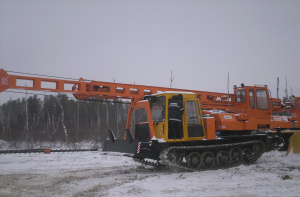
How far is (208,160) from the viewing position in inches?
439

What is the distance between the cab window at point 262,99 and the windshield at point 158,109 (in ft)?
15.9

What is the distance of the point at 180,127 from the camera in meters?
10.6

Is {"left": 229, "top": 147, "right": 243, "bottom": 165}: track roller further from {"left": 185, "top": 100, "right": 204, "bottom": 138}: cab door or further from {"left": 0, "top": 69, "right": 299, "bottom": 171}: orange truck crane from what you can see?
{"left": 185, "top": 100, "right": 204, "bottom": 138}: cab door

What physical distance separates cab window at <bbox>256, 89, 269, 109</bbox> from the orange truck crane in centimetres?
4

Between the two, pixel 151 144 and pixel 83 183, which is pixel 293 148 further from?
pixel 83 183

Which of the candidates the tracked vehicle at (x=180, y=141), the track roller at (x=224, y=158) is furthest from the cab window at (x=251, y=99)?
the track roller at (x=224, y=158)

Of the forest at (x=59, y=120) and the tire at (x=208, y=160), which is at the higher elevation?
the forest at (x=59, y=120)

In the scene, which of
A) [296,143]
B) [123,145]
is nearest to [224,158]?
[296,143]

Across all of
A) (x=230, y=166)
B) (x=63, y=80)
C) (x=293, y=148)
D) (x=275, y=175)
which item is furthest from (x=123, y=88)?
(x=293, y=148)

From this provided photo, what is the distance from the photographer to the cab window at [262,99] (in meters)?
13.0

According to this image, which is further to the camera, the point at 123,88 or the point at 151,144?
the point at 123,88

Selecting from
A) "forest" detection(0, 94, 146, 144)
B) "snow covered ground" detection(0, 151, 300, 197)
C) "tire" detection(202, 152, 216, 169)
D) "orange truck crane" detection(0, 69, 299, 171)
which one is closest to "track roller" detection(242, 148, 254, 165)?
"orange truck crane" detection(0, 69, 299, 171)

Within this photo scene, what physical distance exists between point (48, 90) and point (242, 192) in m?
6.72

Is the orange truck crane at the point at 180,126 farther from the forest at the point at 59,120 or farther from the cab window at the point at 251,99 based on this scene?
the forest at the point at 59,120
